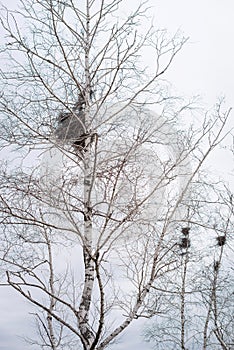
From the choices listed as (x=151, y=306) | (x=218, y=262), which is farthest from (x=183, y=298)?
(x=151, y=306)

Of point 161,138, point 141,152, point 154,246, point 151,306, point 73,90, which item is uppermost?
point 73,90

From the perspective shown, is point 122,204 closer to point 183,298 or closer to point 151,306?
point 151,306

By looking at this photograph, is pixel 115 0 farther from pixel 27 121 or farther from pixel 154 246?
pixel 154 246

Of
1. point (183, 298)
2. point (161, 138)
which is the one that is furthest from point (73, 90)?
point (183, 298)

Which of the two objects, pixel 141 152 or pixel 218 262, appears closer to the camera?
pixel 141 152

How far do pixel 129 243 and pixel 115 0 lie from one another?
9.96 ft

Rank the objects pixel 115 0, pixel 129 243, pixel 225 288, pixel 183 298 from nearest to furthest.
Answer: pixel 129 243 → pixel 115 0 → pixel 225 288 → pixel 183 298

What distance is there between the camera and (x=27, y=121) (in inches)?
203

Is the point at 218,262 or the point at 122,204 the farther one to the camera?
the point at 218,262

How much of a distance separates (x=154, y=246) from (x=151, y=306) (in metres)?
0.61

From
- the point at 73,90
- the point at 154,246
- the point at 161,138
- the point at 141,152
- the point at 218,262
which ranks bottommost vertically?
the point at 154,246

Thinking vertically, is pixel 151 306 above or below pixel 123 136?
below

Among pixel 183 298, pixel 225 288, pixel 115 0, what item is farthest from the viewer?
pixel 183 298

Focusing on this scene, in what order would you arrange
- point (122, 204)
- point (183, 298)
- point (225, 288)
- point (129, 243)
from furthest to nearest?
point (183, 298) < point (225, 288) < point (129, 243) < point (122, 204)
